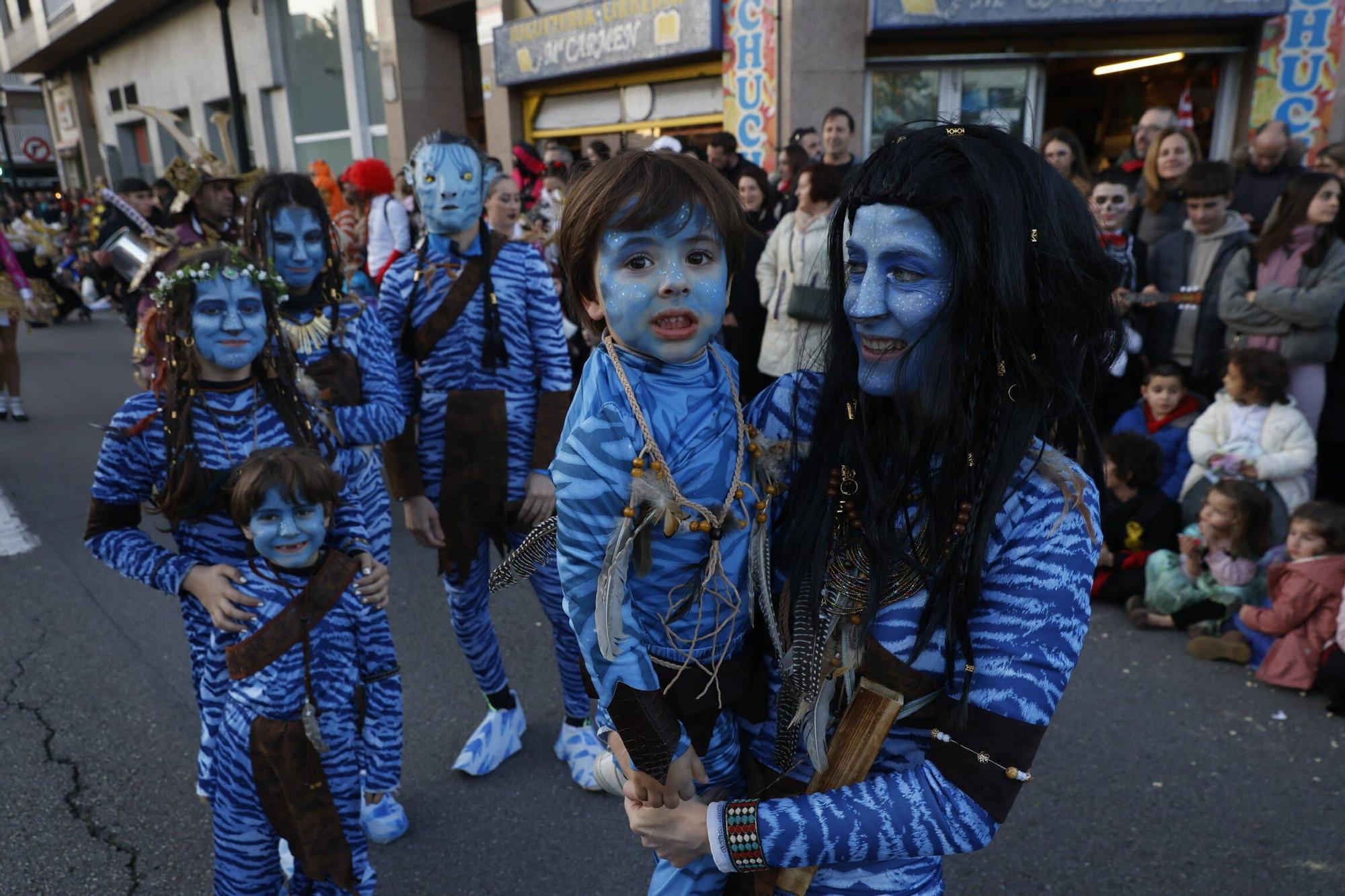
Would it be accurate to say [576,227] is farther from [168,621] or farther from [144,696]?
[168,621]

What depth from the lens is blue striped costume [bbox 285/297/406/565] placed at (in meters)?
2.75

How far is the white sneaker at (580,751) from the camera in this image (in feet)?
9.96

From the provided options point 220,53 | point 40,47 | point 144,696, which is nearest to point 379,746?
point 144,696

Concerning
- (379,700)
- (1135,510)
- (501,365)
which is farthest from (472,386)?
(1135,510)

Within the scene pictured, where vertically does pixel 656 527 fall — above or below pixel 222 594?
above

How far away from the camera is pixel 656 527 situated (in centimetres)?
132

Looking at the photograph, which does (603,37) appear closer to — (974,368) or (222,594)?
(222,594)

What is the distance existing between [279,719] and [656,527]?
4.42 feet

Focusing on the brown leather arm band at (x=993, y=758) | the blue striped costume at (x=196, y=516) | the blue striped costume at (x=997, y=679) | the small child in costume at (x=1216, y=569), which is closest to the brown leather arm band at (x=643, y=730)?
the blue striped costume at (x=997, y=679)

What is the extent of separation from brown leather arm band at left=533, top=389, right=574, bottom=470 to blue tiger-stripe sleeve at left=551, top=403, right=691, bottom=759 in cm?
168

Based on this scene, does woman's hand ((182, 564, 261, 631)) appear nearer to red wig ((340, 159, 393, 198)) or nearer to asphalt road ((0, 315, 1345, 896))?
asphalt road ((0, 315, 1345, 896))

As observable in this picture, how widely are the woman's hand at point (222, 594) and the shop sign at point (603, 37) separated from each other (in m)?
9.78

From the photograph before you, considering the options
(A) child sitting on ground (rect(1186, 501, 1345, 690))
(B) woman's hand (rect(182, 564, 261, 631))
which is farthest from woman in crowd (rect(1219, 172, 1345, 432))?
(B) woman's hand (rect(182, 564, 261, 631))

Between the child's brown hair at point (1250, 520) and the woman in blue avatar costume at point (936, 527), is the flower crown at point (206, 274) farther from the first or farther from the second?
the child's brown hair at point (1250, 520)
